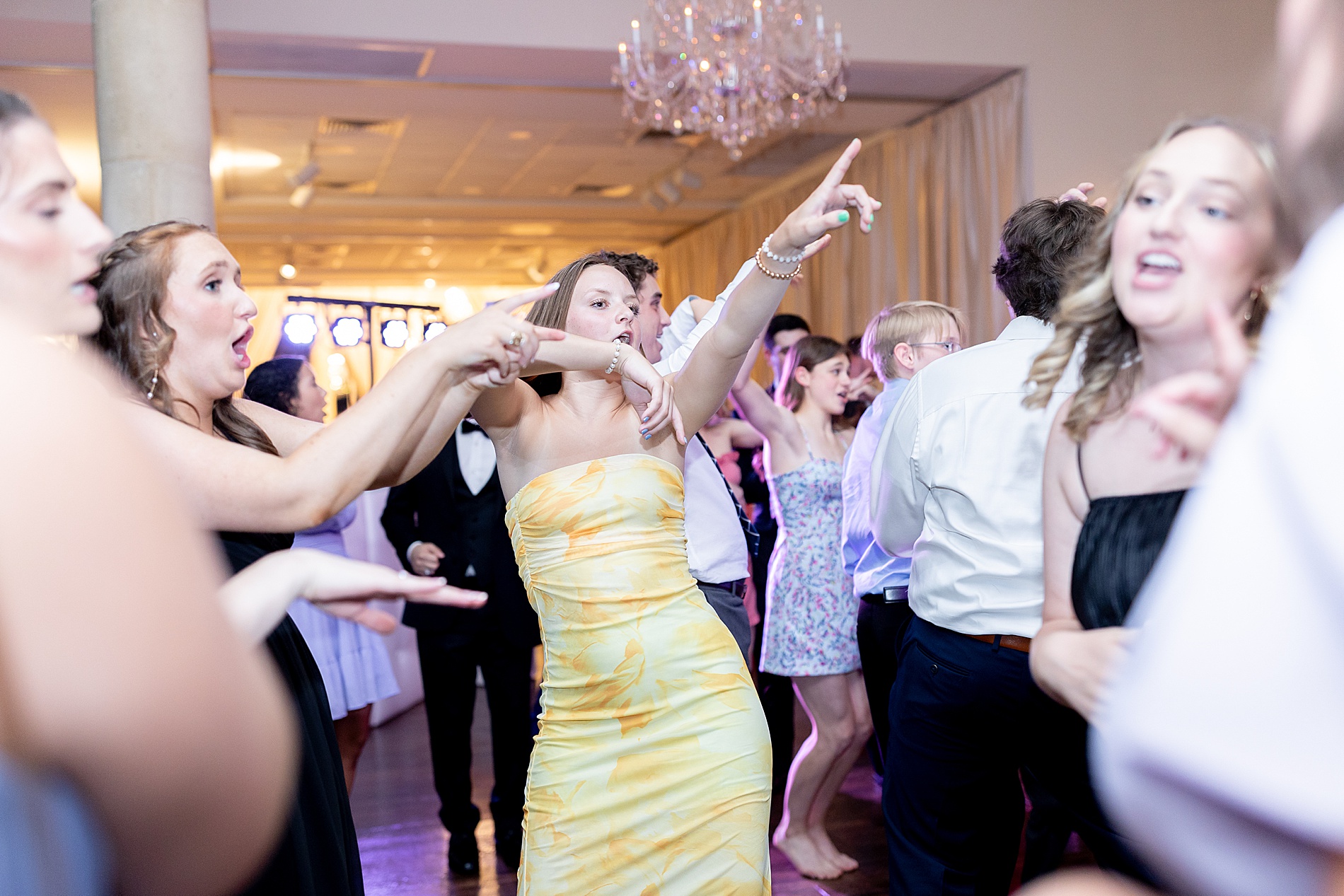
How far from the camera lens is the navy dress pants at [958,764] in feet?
6.63

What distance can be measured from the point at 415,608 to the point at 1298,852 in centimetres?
330

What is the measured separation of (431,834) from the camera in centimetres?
386

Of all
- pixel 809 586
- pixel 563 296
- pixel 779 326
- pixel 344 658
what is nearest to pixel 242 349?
Answer: pixel 563 296

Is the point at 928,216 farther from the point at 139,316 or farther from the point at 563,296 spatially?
the point at 139,316

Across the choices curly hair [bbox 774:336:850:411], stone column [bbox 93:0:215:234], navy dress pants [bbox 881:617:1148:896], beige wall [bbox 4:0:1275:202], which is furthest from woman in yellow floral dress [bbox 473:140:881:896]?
beige wall [bbox 4:0:1275:202]

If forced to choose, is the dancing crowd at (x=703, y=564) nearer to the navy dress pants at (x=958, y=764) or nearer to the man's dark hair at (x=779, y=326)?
the navy dress pants at (x=958, y=764)

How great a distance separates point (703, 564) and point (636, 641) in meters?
0.86

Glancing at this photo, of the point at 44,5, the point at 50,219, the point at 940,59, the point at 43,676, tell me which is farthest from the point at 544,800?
the point at 940,59

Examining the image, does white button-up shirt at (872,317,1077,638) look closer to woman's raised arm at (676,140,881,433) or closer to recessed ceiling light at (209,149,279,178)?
woman's raised arm at (676,140,881,433)

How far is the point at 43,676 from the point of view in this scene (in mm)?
470

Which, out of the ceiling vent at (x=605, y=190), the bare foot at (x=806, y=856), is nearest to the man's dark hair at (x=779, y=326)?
the bare foot at (x=806, y=856)

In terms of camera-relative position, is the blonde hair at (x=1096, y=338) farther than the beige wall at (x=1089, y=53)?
No

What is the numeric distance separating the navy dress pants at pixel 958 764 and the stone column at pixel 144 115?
9.25 feet

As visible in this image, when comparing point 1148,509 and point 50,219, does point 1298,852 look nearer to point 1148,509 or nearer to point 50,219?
point 1148,509
